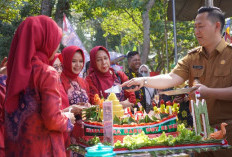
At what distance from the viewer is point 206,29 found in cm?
324

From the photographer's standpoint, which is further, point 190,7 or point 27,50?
point 190,7

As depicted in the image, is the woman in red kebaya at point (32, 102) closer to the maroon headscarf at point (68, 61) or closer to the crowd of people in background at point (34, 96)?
the crowd of people in background at point (34, 96)

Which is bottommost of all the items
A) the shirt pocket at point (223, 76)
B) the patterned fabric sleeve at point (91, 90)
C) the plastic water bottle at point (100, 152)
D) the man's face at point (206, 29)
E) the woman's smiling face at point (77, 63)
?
the plastic water bottle at point (100, 152)

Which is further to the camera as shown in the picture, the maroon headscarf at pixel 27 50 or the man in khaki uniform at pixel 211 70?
the man in khaki uniform at pixel 211 70

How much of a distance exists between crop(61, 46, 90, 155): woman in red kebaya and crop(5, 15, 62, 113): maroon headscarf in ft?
4.78

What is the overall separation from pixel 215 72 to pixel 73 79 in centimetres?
191

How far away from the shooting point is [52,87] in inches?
93.4

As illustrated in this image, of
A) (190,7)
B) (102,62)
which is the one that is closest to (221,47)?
(102,62)

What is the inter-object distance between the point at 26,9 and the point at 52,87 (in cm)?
1134

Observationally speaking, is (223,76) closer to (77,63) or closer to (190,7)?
(77,63)

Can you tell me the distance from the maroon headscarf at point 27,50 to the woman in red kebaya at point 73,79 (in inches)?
57.3

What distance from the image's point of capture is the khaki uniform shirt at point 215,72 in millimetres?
3119

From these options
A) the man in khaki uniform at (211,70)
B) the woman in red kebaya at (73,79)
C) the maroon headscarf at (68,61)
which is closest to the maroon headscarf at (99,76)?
the woman in red kebaya at (73,79)

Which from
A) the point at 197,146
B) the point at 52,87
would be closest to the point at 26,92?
the point at 52,87
